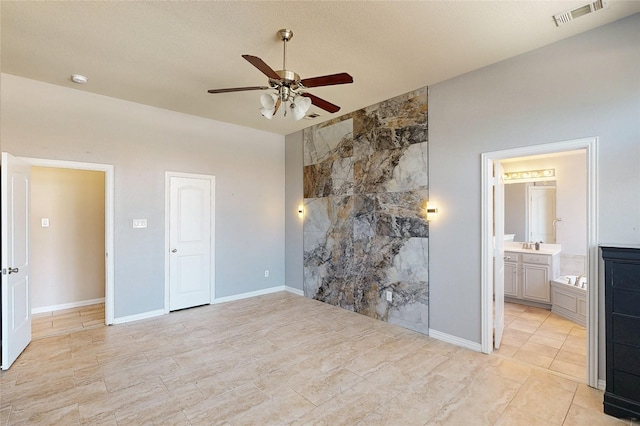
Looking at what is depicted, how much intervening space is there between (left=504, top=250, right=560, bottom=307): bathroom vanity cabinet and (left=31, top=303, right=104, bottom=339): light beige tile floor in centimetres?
661

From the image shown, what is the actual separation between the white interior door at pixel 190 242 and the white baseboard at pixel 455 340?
373 centimetres

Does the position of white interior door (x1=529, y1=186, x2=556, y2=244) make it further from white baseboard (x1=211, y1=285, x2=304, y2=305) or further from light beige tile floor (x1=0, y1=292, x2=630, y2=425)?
white baseboard (x1=211, y1=285, x2=304, y2=305)

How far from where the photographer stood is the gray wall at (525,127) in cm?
260

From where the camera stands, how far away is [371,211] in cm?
468

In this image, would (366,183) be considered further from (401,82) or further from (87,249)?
(87,249)

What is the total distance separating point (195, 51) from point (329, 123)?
8.96 ft

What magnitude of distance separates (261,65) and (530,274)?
537 centimetres

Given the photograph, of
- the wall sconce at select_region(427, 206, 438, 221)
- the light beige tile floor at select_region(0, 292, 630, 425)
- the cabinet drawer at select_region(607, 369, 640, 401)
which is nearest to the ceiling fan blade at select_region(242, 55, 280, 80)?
the wall sconce at select_region(427, 206, 438, 221)

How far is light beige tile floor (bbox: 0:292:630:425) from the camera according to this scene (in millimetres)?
2363

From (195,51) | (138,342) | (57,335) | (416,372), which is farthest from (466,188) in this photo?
(57,335)

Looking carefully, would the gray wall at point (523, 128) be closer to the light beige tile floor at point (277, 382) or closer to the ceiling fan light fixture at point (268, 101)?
the light beige tile floor at point (277, 382)

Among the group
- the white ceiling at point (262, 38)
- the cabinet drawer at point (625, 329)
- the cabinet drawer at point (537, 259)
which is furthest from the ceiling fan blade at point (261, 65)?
the cabinet drawer at point (537, 259)

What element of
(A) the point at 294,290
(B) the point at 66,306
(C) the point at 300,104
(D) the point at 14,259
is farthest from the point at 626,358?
(B) the point at 66,306

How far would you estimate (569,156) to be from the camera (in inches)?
199
